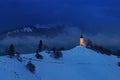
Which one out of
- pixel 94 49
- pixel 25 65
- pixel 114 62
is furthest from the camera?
pixel 94 49

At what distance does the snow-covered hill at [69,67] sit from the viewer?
112 metres

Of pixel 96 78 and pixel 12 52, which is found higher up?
pixel 12 52

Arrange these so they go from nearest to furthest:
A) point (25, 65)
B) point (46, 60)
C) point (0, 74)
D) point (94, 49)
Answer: point (0, 74) < point (25, 65) < point (46, 60) < point (94, 49)

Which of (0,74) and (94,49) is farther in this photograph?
(94,49)

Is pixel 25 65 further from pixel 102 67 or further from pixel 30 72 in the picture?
pixel 102 67

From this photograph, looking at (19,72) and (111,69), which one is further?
(111,69)

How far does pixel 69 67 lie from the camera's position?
130 metres

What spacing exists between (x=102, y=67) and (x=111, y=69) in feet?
10.5

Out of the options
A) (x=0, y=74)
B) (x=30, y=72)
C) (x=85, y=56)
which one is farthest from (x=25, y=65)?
(x=85, y=56)

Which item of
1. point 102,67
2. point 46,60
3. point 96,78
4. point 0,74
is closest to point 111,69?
point 102,67

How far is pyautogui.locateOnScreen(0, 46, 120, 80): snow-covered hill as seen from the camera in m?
112

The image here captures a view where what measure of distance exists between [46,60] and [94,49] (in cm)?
3665

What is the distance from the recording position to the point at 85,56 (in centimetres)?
14588

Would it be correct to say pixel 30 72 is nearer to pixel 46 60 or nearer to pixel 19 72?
pixel 19 72
